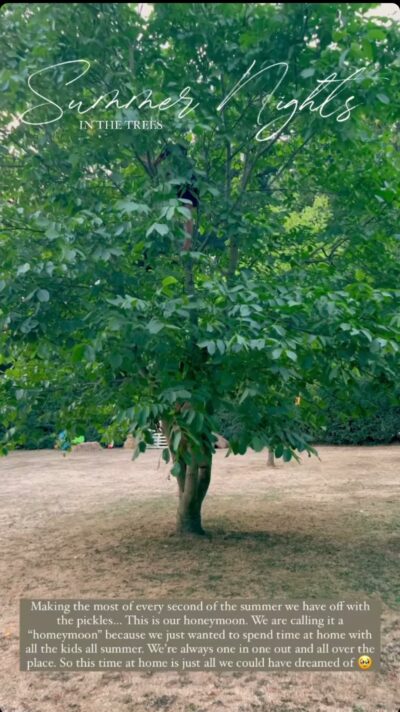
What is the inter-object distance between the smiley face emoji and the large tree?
58.9 inches

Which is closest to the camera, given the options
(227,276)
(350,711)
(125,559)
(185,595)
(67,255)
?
(350,711)

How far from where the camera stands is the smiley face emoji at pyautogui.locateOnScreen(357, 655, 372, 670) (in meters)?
3.21

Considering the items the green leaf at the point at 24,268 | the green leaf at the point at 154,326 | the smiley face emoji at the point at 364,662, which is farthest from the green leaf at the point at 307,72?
the smiley face emoji at the point at 364,662

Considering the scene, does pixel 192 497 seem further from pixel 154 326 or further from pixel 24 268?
pixel 24 268

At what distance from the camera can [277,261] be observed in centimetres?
635

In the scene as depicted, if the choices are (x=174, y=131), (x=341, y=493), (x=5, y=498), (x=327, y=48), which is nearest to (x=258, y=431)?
(x=174, y=131)

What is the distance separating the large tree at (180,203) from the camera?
409 centimetres

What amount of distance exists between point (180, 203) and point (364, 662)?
10.1ft

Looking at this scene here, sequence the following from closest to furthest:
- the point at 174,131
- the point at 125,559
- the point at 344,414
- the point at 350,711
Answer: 1. the point at 350,711
2. the point at 174,131
3. the point at 125,559
4. the point at 344,414

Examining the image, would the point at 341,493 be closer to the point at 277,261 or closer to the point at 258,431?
the point at 277,261

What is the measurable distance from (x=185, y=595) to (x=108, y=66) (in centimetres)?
420

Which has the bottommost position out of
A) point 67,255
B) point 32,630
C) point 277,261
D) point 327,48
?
point 32,630

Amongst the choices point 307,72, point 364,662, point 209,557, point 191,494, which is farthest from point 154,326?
point 191,494

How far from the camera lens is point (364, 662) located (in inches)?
127
